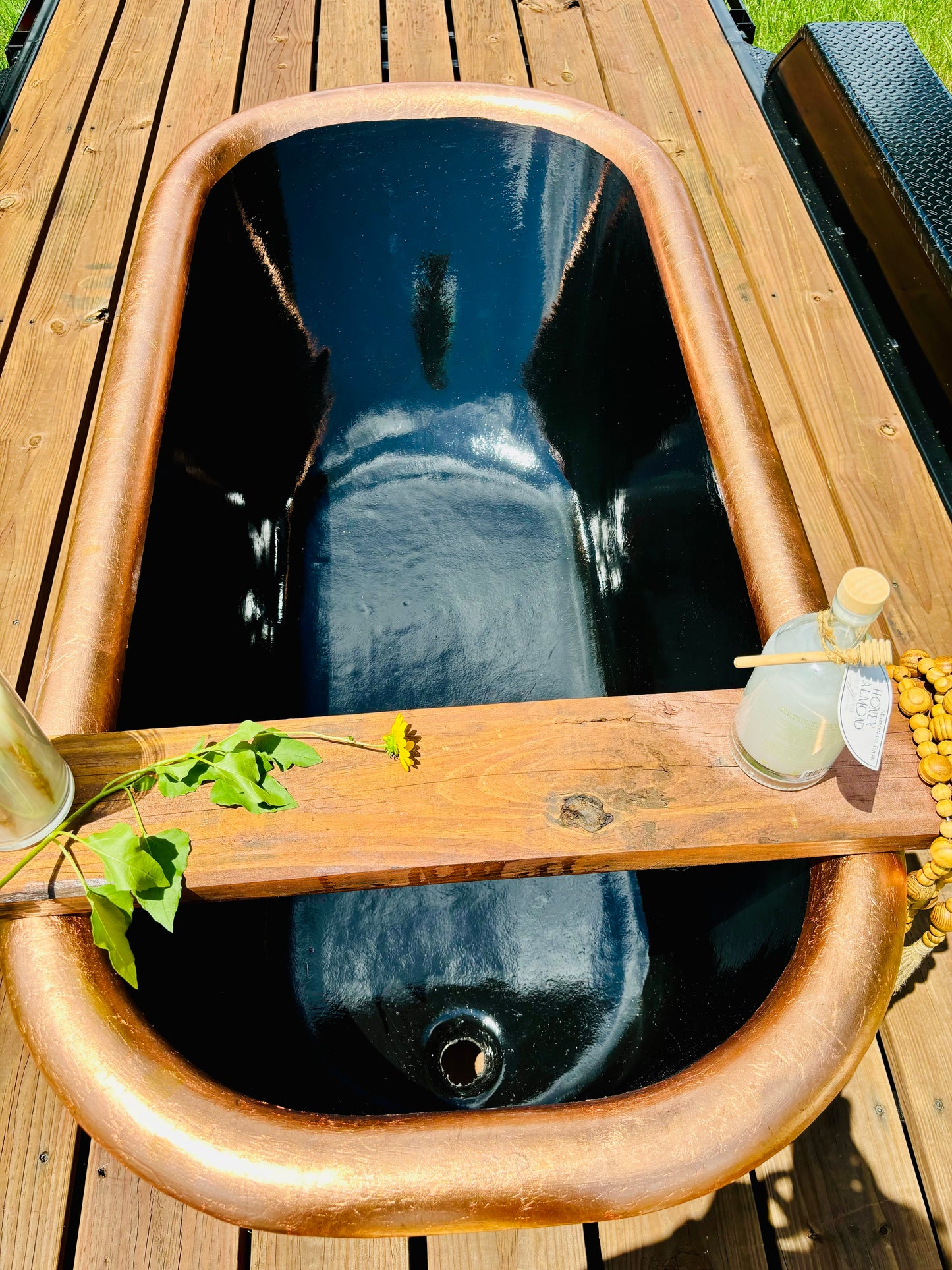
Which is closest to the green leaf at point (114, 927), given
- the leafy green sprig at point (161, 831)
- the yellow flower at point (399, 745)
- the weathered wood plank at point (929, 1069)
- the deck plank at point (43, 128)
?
the leafy green sprig at point (161, 831)

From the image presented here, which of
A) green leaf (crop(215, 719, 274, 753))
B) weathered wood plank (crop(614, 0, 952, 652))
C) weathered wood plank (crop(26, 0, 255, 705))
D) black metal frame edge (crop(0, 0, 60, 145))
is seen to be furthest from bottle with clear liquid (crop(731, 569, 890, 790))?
black metal frame edge (crop(0, 0, 60, 145))

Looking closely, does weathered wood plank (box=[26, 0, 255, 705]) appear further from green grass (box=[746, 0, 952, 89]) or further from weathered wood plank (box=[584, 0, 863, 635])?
green grass (box=[746, 0, 952, 89])

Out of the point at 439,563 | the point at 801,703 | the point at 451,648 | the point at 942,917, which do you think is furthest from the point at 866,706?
the point at 439,563

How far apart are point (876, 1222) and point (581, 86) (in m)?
2.06

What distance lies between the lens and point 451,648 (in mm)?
1608

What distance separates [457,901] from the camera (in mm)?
1327

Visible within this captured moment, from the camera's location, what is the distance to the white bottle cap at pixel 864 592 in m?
0.60

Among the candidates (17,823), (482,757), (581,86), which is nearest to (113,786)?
(17,823)

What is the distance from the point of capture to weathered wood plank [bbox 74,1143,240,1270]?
857 millimetres

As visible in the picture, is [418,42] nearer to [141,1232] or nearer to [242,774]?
[242,774]

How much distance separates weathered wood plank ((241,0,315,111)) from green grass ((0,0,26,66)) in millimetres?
1211

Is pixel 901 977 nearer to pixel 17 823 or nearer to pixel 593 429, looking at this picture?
pixel 17 823

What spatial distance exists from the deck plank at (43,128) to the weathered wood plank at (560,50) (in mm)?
972

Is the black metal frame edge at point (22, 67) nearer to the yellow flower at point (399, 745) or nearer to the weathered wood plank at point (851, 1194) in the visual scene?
the yellow flower at point (399, 745)
